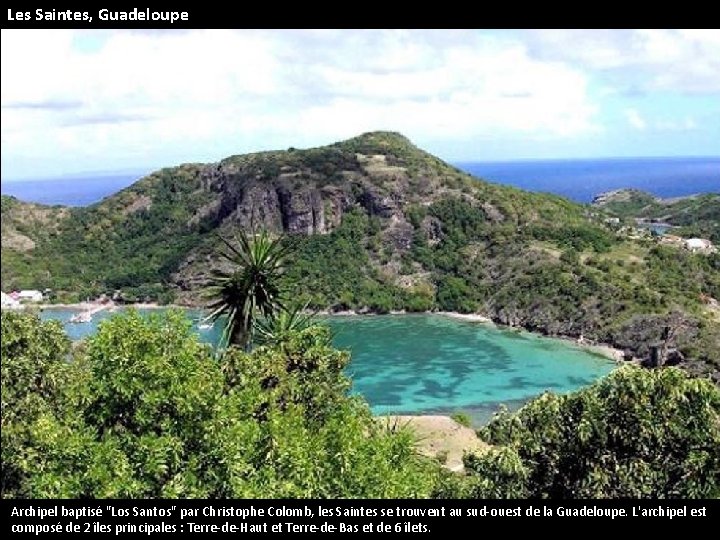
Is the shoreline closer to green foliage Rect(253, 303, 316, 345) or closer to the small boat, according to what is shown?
the small boat

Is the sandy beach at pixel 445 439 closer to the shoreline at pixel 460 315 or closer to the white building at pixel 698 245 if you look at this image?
the shoreline at pixel 460 315

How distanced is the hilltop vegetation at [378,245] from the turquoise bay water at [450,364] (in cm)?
603

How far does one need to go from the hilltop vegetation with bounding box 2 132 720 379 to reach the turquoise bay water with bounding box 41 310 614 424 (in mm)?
6026

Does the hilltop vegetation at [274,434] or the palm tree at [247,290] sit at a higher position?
the palm tree at [247,290]

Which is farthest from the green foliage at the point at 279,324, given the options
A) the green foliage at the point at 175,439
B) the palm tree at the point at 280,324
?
the green foliage at the point at 175,439

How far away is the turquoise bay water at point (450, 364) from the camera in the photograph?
88.5 meters

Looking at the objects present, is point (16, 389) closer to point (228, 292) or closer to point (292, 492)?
point (228, 292)

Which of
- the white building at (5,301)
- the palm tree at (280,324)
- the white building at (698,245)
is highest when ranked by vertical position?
the white building at (5,301)

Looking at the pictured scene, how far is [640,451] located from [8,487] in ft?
43.6

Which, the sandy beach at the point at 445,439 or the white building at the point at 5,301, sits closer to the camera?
the white building at the point at 5,301

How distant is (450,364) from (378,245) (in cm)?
4795

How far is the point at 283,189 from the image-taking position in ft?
480

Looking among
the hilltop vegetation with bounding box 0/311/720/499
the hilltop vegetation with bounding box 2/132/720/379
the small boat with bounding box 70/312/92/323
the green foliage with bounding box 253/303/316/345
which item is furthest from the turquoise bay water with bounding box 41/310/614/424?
the hilltop vegetation with bounding box 0/311/720/499
